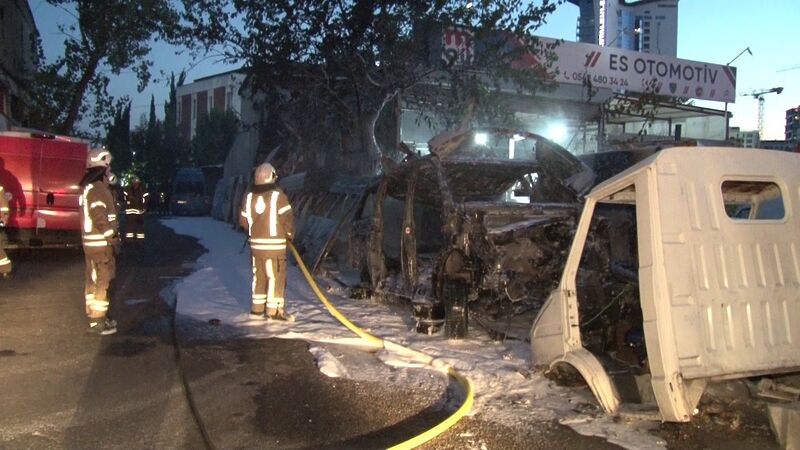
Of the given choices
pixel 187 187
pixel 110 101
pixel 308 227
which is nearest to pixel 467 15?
pixel 308 227

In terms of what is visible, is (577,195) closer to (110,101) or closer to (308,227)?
(308,227)

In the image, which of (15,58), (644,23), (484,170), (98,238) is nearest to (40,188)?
(98,238)

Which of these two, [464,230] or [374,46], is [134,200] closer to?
[374,46]

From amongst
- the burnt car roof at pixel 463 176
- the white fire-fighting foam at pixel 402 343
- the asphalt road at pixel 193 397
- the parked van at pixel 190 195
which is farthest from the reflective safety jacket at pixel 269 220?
the parked van at pixel 190 195

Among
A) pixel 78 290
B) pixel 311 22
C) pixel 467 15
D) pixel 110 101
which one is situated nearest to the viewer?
pixel 78 290

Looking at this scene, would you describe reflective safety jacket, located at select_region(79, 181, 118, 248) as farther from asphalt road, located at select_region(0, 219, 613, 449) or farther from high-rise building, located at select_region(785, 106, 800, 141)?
high-rise building, located at select_region(785, 106, 800, 141)

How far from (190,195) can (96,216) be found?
32309 mm

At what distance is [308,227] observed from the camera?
1368 cm

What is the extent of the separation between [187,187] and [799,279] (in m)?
37.1

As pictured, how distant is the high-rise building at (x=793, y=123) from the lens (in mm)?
28469

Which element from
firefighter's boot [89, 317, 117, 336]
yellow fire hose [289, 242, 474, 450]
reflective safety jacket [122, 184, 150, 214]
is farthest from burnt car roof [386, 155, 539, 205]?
reflective safety jacket [122, 184, 150, 214]

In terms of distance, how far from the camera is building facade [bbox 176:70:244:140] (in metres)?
63.4

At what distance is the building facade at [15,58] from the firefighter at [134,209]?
5643mm

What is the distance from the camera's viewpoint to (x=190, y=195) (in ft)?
126
